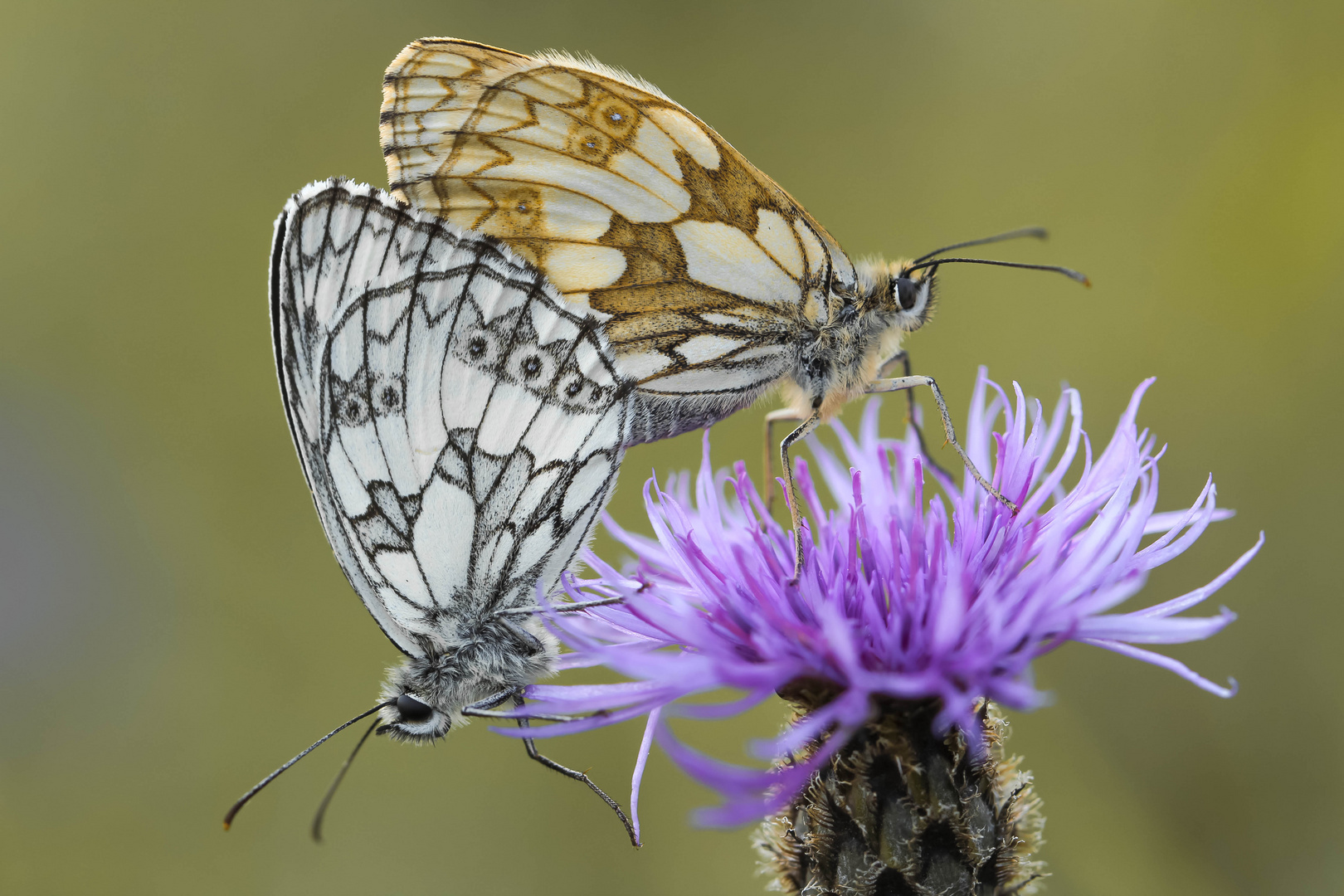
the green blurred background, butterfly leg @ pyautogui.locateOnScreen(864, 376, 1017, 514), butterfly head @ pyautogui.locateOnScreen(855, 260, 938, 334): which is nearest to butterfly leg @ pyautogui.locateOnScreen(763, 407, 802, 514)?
butterfly leg @ pyautogui.locateOnScreen(864, 376, 1017, 514)

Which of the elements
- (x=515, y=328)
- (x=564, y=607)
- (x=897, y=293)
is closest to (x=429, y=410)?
(x=515, y=328)

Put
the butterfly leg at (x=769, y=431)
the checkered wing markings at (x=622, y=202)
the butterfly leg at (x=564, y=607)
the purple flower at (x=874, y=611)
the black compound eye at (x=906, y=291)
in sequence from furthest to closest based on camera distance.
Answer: the butterfly leg at (x=769, y=431), the black compound eye at (x=906, y=291), the checkered wing markings at (x=622, y=202), the butterfly leg at (x=564, y=607), the purple flower at (x=874, y=611)

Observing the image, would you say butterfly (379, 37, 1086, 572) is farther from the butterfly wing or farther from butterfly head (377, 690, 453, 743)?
butterfly head (377, 690, 453, 743)

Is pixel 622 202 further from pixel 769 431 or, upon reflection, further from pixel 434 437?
pixel 769 431

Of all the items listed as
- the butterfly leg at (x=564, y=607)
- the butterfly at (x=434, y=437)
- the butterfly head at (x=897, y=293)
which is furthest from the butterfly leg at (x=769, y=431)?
the butterfly leg at (x=564, y=607)

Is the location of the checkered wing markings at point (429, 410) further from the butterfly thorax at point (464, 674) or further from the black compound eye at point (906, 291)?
the black compound eye at point (906, 291)
